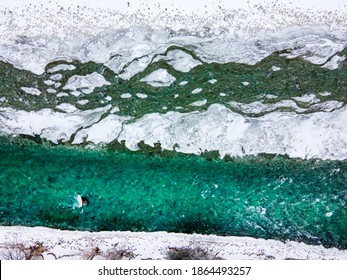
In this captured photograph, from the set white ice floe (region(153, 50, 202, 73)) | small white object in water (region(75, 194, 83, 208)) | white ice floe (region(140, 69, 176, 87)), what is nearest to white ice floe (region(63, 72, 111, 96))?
white ice floe (region(140, 69, 176, 87))

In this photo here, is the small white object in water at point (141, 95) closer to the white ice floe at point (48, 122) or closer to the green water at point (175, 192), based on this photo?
the white ice floe at point (48, 122)

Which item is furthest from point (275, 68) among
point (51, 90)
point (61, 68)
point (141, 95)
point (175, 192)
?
point (51, 90)

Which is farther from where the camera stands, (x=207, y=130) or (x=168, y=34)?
(x=207, y=130)

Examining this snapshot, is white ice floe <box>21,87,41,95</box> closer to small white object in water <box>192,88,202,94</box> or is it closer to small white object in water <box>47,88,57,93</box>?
small white object in water <box>47,88,57,93</box>

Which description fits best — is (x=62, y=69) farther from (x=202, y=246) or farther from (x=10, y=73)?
(x=202, y=246)

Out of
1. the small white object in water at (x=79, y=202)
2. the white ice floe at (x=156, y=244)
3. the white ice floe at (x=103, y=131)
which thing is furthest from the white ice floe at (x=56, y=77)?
the white ice floe at (x=156, y=244)

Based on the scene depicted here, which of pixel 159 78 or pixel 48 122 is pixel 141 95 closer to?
pixel 159 78
